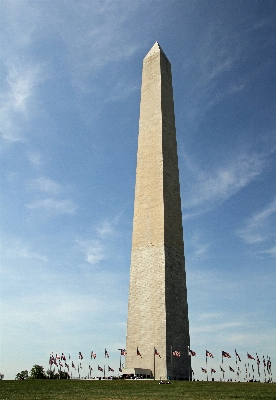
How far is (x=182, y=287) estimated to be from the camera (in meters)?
43.2

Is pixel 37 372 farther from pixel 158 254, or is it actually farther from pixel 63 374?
pixel 158 254

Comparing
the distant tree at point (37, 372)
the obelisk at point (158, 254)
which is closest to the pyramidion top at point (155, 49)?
the obelisk at point (158, 254)

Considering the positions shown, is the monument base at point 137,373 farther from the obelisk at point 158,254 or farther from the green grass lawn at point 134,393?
the green grass lawn at point 134,393

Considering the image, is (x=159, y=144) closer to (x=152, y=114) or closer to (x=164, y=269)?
(x=152, y=114)

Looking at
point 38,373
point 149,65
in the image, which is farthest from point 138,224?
point 38,373

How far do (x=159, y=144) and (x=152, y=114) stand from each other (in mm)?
4679

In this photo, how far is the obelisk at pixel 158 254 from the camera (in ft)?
128

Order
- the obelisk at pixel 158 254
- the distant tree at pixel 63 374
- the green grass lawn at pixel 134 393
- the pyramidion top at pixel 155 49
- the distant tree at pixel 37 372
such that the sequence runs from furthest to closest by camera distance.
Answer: the distant tree at pixel 37 372
the distant tree at pixel 63 374
the pyramidion top at pixel 155 49
the obelisk at pixel 158 254
the green grass lawn at pixel 134 393

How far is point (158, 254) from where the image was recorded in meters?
41.9

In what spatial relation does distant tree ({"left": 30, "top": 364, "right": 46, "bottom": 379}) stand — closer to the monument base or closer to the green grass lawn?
the monument base

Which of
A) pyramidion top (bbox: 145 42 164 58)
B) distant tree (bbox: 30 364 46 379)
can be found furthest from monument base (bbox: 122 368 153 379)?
pyramidion top (bbox: 145 42 164 58)

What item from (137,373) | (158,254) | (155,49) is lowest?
(137,373)

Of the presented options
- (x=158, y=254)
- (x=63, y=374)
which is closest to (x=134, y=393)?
(x=158, y=254)

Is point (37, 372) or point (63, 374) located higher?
point (37, 372)
